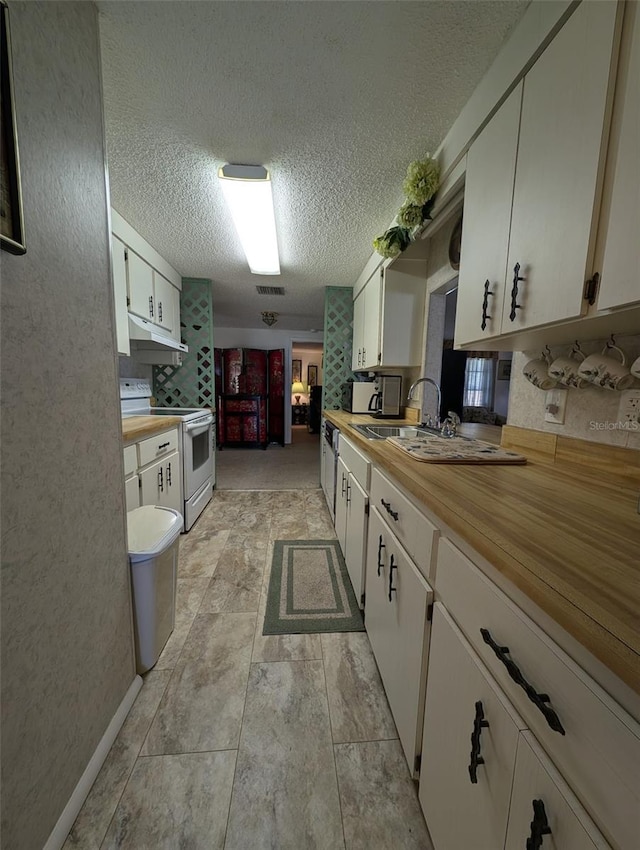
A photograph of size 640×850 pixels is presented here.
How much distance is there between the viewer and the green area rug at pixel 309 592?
1.54 metres

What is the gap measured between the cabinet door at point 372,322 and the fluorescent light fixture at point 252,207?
0.84m

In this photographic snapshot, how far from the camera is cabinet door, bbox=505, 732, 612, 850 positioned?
14.4 inches

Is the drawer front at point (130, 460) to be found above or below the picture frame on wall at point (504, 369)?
below

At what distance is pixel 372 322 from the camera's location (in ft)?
8.51

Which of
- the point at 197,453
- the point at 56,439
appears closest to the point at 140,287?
the point at 197,453

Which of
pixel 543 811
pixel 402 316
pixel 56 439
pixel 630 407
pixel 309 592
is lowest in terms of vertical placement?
pixel 309 592

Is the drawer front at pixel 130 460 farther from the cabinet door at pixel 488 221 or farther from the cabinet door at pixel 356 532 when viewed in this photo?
the cabinet door at pixel 488 221

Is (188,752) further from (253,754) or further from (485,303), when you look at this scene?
(485,303)

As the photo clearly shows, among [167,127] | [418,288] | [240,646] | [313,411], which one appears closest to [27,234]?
[167,127]

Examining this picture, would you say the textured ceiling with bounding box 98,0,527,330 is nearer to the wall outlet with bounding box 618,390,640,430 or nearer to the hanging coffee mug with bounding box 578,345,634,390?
the hanging coffee mug with bounding box 578,345,634,390

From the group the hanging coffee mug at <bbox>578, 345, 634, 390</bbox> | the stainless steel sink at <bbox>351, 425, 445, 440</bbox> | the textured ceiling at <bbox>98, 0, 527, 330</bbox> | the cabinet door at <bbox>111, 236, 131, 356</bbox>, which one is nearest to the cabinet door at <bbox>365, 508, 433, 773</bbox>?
the stainless steel sink at <bbox>351, 425, 445, 440</bbox>

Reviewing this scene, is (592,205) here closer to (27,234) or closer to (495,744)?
(495,744)

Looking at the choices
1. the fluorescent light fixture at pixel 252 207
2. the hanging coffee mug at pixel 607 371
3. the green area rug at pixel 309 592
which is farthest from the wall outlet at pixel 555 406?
the fluorescent light fixture at pixel 252 207

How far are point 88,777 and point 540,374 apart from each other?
1.94 m
